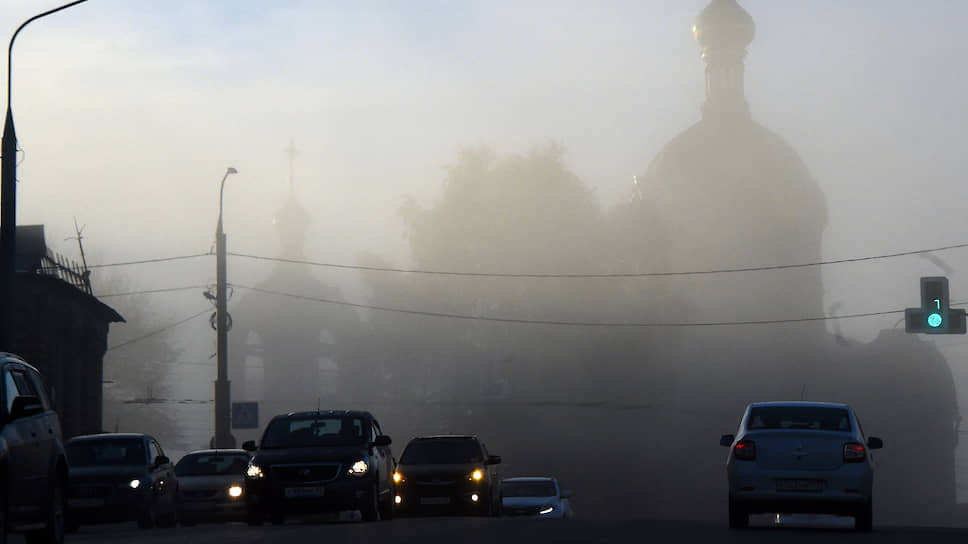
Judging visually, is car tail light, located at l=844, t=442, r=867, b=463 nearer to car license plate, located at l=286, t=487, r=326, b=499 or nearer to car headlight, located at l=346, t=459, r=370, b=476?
car headlight, located at l=346, t=459, r=370, b=476

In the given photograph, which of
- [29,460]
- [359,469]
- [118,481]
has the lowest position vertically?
[118,481]

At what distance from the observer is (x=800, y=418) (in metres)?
18.9

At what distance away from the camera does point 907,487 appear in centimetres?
8119

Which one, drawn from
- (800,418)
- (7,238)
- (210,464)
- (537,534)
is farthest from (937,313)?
(7,238)

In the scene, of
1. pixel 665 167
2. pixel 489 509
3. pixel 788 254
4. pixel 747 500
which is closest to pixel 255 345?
pixel 665 167

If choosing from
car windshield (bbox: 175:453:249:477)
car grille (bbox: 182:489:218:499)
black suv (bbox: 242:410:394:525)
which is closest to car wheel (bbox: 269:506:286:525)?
black suv (bbox: 242:410:394:525)

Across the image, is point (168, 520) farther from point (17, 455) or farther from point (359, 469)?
point (17, 455)

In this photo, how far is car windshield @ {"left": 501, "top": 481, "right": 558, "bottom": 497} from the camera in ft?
117

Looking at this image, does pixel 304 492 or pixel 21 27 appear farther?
pixel 21 27

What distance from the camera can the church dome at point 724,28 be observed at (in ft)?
365

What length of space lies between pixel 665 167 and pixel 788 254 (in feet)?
37.7

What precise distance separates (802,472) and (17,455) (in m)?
10.0

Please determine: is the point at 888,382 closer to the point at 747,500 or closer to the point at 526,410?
the point at 526,410

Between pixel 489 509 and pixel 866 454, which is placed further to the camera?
pixel 489 509
